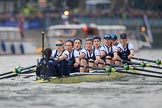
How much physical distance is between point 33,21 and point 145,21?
10866 mm

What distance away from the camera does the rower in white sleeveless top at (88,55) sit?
71.1 ft

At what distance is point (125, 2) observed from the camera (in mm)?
71750

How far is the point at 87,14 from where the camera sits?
6394 centimetres

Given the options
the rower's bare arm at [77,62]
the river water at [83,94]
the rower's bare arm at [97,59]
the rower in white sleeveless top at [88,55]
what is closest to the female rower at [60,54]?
the rower's bare arm at [77,62]

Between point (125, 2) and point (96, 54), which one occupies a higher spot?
point (125, 2)

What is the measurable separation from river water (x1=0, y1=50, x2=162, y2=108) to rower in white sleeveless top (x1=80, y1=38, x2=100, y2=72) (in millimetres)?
1126

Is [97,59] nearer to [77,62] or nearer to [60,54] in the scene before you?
[77,62]

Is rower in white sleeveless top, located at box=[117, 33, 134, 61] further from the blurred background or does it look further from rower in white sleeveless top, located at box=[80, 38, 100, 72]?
the blurred background

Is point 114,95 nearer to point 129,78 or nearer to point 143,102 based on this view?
point 143,102

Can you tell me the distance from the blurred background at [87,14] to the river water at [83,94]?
33681mm

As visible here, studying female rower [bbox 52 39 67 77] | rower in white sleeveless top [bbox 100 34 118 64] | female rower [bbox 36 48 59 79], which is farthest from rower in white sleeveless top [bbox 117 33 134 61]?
female rower [bbox 36 48 59 79]

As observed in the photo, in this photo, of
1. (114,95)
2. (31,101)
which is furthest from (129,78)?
(31,101)

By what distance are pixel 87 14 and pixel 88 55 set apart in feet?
137

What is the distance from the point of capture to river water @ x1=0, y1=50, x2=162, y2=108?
1636cm
